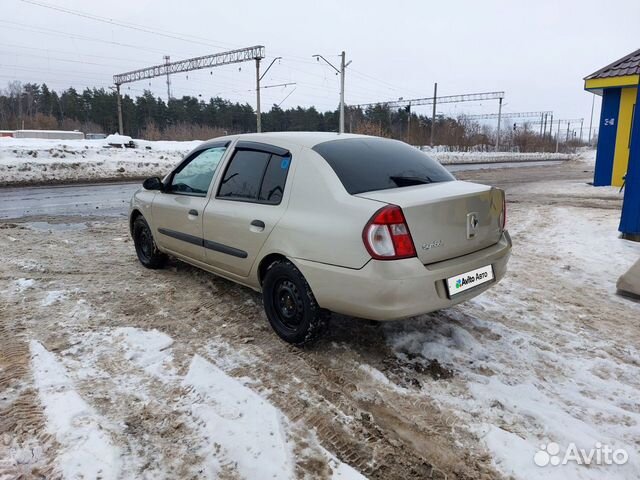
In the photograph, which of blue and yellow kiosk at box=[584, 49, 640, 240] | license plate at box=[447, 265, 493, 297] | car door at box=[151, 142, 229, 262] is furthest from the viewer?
blue and yellow kiosk at box=[584, 49, 640, 240]

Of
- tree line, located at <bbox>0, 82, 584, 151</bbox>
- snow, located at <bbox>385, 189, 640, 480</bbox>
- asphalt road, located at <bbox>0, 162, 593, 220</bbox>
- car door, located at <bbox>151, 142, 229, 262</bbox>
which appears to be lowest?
Result: snow, located at <bbox>385, 189, 640, 480</bbox>

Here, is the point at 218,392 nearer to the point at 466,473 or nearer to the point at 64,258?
the point at 466,473

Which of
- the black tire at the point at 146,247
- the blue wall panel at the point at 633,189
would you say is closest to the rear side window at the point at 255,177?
the black tire at the point at 146,247

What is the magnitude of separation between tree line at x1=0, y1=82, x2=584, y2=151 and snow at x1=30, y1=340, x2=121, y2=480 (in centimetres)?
6378

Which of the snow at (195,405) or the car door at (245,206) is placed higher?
the car door at (245,206)

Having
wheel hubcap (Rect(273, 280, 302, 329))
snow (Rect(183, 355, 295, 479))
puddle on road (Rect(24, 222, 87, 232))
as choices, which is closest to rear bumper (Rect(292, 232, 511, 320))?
wheel hubcap (Rect(273, 280, 302, 329))

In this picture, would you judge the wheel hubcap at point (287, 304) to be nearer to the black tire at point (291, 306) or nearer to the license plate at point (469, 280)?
the black tire at point (291, 306)

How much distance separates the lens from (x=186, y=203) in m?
4.43

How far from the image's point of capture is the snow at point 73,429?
2.14 m

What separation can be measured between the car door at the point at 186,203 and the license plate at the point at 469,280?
2367 mm

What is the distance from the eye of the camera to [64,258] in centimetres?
568

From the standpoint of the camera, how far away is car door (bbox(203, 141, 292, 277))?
11.5ft

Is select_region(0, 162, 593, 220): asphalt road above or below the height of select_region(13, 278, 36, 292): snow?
above

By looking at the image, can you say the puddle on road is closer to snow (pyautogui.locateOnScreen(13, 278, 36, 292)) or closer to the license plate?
snow (pyautogui.locateOnScreen(13, 278, 36, 292))
